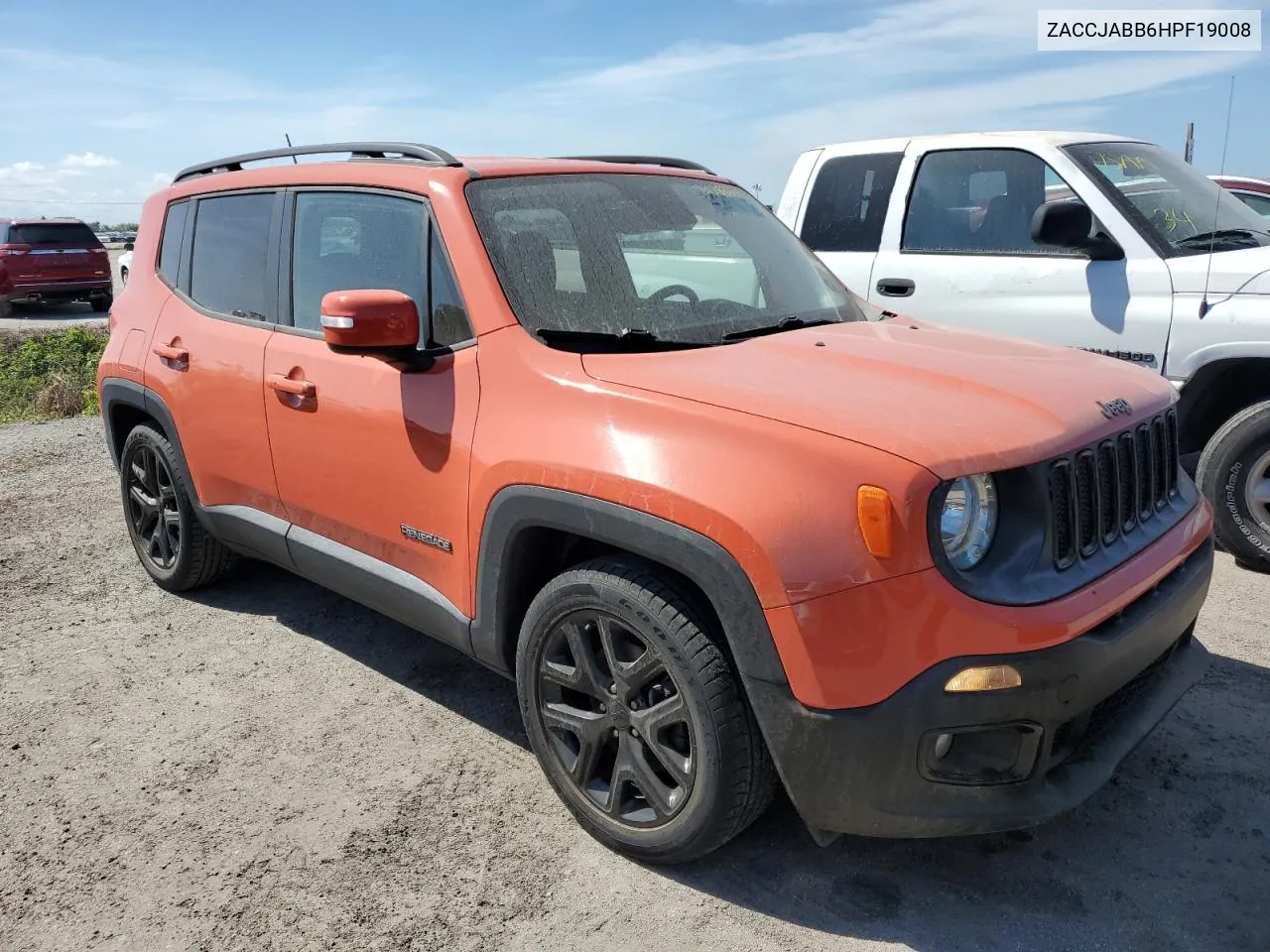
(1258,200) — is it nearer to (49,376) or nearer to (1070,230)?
(1070,230)

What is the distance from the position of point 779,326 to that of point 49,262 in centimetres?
1934

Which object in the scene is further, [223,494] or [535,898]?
[223,494]

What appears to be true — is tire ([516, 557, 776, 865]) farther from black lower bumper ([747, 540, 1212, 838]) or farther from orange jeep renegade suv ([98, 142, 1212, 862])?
black lower bumper ([747, 540, 1212, 838])

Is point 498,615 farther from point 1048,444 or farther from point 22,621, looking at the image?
point 22,621

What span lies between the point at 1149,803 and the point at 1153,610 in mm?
760

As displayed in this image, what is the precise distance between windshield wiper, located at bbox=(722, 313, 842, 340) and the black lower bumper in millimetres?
1189

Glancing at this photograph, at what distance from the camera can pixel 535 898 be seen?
106 inches

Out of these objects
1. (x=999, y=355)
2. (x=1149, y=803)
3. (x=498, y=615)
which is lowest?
(x=1149, y=803)

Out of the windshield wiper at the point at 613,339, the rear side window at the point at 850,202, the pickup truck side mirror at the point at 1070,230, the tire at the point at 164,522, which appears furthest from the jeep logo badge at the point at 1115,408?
the tire at the point at 164,522

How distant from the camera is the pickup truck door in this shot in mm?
4992

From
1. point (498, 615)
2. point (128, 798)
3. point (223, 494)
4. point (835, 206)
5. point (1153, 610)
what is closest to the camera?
point (1153, 610)

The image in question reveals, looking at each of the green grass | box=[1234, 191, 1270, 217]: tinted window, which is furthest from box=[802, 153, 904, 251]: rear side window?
the green grass

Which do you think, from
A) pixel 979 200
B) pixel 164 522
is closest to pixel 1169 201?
pixel 979 200

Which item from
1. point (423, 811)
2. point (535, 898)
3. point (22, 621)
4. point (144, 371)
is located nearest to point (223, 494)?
point (144, 371)
